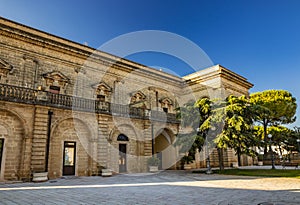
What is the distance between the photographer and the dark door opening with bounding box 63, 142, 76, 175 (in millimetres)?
15367

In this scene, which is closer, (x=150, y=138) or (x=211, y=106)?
(x=211, y=106)

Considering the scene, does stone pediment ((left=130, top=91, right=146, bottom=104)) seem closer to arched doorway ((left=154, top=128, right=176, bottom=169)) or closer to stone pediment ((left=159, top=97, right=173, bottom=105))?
stone pediment ((left=159, top=97, right=173, bottom=105))

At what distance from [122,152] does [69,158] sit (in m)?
4.41

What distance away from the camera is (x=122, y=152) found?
18.6 m

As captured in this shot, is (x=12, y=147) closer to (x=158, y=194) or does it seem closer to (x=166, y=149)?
(x=158, y=194)

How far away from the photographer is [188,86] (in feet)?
93.7

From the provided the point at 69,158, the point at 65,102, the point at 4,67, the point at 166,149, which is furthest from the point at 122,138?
the point at 4,67

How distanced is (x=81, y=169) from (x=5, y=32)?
1037cm

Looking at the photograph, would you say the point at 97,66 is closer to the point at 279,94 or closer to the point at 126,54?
the point at 126,54

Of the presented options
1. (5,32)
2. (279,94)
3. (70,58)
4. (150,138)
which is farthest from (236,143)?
(279,94)

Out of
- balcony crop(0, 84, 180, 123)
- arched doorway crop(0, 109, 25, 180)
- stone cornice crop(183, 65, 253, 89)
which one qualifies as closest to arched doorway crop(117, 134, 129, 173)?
balcony crop(0, 84, 180, 123)

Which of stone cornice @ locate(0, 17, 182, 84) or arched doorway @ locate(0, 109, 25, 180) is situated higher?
stone cornice @ locate(0, 17, 182, 84)

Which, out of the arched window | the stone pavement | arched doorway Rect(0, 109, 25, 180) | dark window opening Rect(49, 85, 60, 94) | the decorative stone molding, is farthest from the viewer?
the arched window

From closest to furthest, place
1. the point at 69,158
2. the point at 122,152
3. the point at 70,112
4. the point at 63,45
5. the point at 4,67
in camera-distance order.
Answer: the point at 4,67
the point at 70,112
the point at 69,158
the point at 63,45
the point at 122,152
